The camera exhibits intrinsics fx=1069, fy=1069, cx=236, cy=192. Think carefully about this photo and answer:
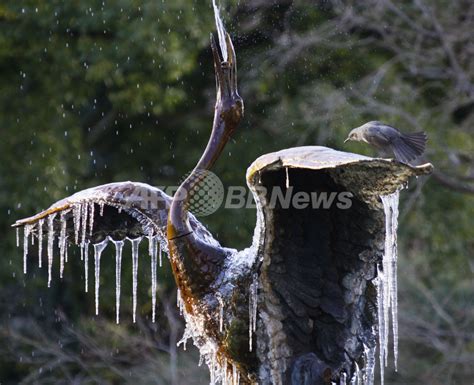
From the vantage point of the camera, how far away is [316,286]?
14.6 feet

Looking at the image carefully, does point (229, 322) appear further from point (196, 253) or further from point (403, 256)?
point (403, 256)

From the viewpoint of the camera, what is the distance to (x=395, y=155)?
13.8ft

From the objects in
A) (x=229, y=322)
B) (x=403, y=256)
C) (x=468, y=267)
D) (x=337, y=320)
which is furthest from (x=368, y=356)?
(x=468, y=267)

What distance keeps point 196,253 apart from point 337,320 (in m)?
0.65

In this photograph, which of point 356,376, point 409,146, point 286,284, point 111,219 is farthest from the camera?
point 111,219

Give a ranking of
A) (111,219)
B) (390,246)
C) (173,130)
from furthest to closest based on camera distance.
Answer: (173,130), (111,219), (390,246)

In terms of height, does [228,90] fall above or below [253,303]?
above

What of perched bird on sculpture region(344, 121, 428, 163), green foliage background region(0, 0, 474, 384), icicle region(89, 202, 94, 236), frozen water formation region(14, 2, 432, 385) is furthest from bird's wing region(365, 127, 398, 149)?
green foliage background region(0, 0, 474, 384)

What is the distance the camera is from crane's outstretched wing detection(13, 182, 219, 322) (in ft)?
15.7

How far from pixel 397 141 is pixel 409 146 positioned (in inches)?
2.5

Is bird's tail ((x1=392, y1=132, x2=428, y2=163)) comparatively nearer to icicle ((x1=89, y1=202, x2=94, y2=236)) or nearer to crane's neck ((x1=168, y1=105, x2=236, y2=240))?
crane's neck ((x1=168, y1=105, x2=236, y2=240))

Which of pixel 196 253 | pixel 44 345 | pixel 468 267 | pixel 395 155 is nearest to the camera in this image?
pixel 395 155

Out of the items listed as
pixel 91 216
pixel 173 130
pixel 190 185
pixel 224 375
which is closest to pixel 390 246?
pixel 190 185

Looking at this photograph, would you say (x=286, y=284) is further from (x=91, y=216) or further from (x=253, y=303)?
(x=91, y=216)
